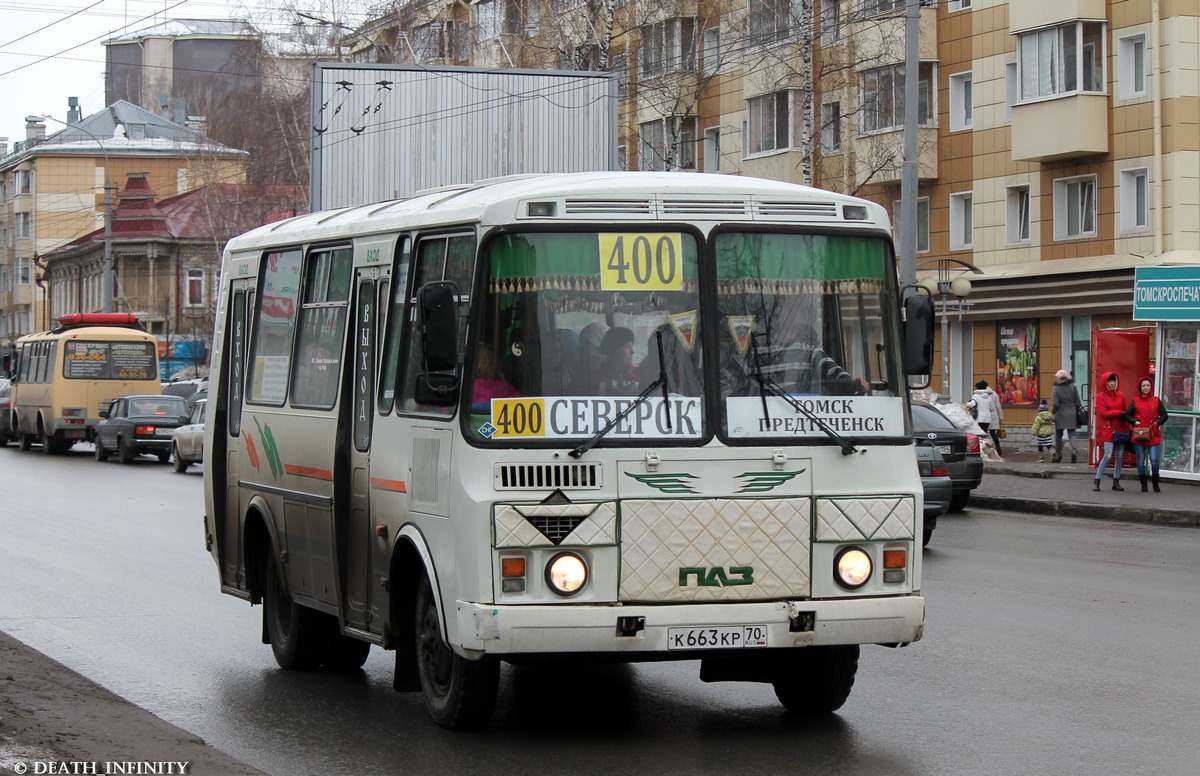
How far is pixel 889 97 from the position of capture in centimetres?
4078

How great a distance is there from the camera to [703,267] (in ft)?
24.8

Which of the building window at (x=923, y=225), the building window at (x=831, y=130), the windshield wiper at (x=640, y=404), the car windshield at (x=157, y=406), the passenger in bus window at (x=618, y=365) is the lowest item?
the car windshield at (x=157, y=406)

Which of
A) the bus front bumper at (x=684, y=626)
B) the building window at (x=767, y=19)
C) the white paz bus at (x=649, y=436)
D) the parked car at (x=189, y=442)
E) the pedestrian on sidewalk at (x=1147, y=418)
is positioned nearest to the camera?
the bus front bumper at (x=684, y=626)

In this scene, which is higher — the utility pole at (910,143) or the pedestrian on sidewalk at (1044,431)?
the utility pole at (910,143)

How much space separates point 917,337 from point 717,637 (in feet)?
5.81

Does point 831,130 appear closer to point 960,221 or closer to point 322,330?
point 960,221

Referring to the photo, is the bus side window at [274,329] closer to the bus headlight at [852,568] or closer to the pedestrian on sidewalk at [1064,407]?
the bus headlight at [852,568]

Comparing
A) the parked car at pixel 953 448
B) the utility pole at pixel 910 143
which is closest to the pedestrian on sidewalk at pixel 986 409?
the utility pole at pixel 910 143

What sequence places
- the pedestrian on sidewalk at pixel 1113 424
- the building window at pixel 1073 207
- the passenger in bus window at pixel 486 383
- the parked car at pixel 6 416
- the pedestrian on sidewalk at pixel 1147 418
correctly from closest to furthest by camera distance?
the passenger in bus window at pixel 486 383 → the pedestrian on sidewalk at pixel 1147 418 → the pedestrian on sidewalk at pixel 1113 424 → the building window at pixel 1073 207 → the parked car at pixel 6 416

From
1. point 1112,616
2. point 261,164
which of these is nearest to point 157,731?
point 1112,616

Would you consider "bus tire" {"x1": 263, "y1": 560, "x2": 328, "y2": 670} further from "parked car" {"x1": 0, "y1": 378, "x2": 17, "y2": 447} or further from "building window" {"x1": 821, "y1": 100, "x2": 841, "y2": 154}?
"parked car" {"x1": 0, "y1": 378, "x2": 17, "y2": 447}

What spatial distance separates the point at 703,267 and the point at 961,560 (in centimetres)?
928

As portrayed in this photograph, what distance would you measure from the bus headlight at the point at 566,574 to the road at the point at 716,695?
75 centimetres

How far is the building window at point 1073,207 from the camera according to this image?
1439 inches
